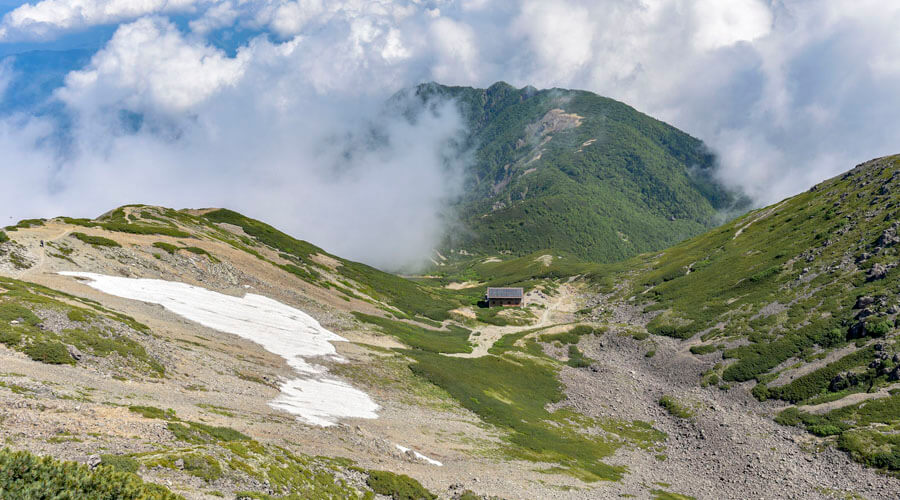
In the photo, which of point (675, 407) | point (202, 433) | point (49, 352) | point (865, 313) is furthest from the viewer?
point (865, 313)

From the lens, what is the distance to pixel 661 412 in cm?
7638

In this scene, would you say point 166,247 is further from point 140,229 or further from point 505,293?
point 505,293

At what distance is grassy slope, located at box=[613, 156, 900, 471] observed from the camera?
69688 millimetres

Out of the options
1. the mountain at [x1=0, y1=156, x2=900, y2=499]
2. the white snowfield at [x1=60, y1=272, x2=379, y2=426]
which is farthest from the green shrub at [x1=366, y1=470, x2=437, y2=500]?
the white snowfield at [x1=60, y1=272, x2=379, y2=426]

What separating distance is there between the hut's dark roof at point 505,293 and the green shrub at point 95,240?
123874 mm

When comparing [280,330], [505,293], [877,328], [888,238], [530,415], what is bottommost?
[530,415]

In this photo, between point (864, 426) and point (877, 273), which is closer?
point (864, 426)

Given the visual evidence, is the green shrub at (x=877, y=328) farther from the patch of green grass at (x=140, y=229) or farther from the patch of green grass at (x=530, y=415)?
the patch of green grass at (x=140, y=229)

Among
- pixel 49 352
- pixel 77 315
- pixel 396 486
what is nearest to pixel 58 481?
pixel 396 486

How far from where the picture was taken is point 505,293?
594 feet

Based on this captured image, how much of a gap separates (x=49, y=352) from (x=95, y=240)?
5249 cm

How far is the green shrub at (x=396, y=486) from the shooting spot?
31.1 meters

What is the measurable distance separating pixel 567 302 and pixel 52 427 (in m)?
173

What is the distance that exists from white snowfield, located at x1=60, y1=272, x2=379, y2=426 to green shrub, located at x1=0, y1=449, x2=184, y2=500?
1008 inches
